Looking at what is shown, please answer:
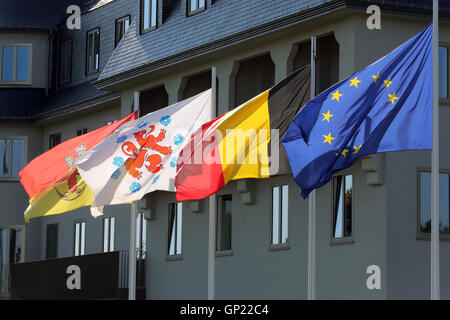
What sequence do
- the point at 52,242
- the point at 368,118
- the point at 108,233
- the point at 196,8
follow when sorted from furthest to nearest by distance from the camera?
the point at 52,242, the point at 108,233, the point at 196,8, the point at 368,118

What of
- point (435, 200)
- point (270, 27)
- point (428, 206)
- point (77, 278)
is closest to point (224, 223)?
point (270, 27)

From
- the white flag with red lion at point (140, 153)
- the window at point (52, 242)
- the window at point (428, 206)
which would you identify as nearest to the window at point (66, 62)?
the window at point (52, 242)

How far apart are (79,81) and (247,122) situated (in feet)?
76.5

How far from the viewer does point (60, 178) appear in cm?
2762

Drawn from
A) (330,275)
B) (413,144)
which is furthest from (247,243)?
(413,144)

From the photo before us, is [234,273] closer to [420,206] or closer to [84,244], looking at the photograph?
[420,206]

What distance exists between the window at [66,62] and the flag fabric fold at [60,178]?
20.6 metres

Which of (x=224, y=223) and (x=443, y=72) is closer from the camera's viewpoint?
(x=443, y=72)

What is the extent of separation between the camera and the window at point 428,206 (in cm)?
3016

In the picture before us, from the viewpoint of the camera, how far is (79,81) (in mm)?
47469

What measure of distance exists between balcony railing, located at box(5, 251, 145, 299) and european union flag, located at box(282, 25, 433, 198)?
17.1 m

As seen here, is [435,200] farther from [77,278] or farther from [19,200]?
[19,200]

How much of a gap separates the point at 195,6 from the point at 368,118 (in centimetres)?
1539
